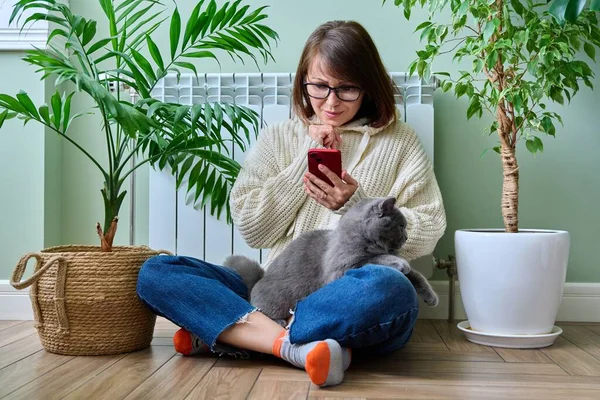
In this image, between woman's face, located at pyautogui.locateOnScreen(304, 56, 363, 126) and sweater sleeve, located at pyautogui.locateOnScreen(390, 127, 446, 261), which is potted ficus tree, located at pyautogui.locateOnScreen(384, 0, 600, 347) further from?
woman's face, located at pyautogui.locateOnScreen(304, 56, 363, 126)

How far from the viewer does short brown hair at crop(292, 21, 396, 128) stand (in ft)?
5.33

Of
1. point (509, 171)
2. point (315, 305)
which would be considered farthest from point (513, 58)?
point (315, 305)

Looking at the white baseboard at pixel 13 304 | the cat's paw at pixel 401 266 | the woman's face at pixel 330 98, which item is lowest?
the white baseboard at pixel 13 304

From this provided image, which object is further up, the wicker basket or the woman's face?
the woman's face

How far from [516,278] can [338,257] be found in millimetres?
525

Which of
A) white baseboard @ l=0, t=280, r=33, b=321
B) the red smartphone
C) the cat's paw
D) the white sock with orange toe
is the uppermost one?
the red smartphone

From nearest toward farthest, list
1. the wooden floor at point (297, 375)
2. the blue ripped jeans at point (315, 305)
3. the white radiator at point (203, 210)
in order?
the wooden floor at point (297, 375) < the blue ripped jeans at point (315, 305) < the white radiator at point (203, 210)

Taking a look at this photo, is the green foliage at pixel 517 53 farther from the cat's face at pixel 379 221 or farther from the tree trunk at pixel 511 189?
the cat's face at pixel 379 221

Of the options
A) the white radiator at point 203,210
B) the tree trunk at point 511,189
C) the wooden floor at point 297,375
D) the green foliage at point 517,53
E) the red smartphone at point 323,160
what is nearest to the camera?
the wooden floor at point 297,375

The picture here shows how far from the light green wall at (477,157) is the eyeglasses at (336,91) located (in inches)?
19.9

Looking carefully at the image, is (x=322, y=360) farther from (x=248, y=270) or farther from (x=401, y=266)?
(x=248, y=270)

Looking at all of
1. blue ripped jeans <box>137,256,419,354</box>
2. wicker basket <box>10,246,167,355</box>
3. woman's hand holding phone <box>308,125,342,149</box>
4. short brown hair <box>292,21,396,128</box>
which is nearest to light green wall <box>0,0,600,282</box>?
short brown hair <box>292,21,396,128</box>

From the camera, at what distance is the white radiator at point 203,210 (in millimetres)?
2033

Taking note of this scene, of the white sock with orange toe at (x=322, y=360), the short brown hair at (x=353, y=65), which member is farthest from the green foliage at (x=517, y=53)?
the white sock with orange toe at (x=322, y=360)
